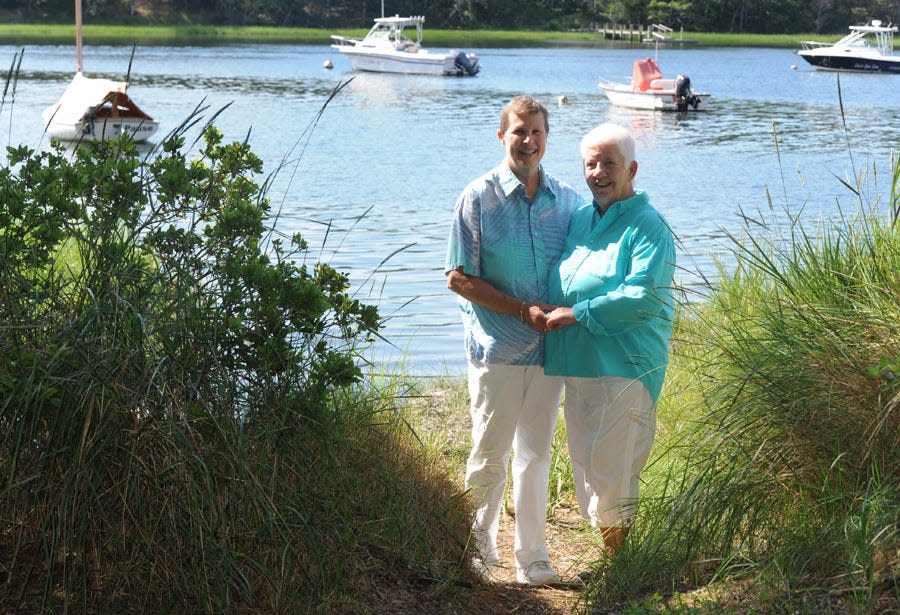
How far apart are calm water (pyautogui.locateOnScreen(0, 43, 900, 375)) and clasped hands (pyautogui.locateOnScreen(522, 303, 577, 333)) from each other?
2.13 ft

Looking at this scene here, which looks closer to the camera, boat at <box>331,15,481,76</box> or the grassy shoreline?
boat at <box>331,15,481,76</box>

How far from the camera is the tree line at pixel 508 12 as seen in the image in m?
79.6

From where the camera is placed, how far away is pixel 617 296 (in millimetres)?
4207

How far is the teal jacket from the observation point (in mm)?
4230

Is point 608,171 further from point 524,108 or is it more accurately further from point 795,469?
point 795,469

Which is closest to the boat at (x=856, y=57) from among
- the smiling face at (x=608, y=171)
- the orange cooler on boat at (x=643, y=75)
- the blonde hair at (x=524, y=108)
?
the orange cooler on boat at (x=643, y=75)

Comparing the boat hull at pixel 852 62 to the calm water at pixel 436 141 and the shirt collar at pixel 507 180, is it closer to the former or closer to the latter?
the calm water at pixel 436 141

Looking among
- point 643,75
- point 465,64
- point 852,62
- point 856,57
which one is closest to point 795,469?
point 643,75

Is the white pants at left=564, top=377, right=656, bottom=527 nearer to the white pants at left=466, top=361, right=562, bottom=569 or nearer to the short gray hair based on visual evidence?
the white pants at left=466, top=361, right=562, bottom=569

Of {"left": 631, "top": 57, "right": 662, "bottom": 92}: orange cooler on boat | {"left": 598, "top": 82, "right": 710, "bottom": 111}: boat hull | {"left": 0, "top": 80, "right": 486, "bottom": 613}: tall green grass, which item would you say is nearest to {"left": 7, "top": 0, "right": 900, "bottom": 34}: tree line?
{"left": 631, "top": 57, "right": 662, "bottom": 92}: orange cooler on boat

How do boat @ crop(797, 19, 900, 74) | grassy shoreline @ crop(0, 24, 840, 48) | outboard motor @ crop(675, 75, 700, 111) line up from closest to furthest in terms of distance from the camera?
outboard motor @ crop(675, 75, 700, 111) < boat @ crop(797, 19, 900, 74) < grassy shoreline @ crop(0, 24, 840, 48)

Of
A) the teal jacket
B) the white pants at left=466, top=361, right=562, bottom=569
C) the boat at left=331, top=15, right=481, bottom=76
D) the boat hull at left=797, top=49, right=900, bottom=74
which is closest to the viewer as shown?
the teal jacket

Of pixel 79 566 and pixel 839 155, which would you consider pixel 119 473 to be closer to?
pixel 79 566

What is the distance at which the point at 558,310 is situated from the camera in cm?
434
